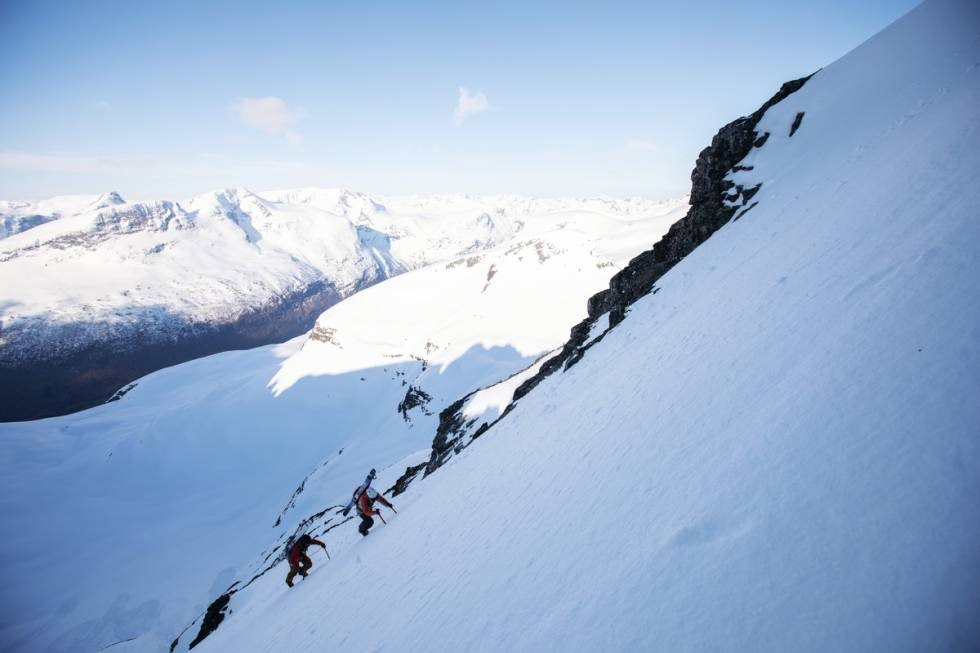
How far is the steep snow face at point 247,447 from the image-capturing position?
43750 mm

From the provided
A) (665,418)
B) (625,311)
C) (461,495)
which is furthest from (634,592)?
(625,311)

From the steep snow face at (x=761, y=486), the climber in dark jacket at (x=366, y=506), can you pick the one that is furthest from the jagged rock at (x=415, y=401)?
the steep snow face at (x=761, y=486)

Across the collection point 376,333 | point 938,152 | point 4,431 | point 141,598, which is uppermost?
point 4,431

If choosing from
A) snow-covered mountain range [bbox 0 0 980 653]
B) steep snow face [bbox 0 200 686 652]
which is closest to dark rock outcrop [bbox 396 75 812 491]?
snow-covered mountain range [bbox 0 0 980 653]

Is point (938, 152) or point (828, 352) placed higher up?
point (938, 152)

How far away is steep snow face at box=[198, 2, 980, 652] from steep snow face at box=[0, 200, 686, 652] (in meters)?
16.4

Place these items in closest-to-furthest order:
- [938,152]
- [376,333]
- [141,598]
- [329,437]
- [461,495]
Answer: [938,152] < [461,495] < [141,598] < [329,437] < [376,333]

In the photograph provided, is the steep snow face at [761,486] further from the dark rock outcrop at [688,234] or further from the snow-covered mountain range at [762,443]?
the dark rock outcrop at [688,234]

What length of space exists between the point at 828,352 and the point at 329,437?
83.4 metres

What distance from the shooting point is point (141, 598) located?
1722 inches

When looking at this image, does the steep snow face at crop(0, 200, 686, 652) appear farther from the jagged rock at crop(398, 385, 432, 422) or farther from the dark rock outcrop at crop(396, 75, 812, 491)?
the dark rock outcrop at crop(396, 75, 812, 491)

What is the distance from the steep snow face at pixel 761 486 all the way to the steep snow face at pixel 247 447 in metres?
16.4

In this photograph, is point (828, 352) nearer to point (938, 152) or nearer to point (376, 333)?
point (938, 152)

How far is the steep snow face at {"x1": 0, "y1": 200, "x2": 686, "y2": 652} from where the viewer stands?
144 feet
